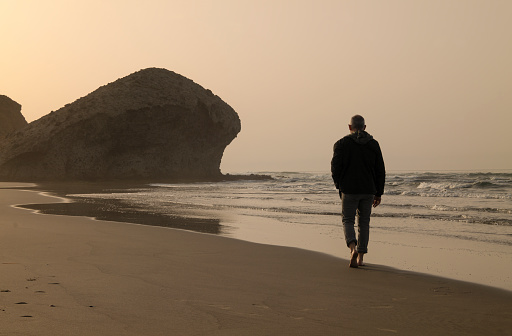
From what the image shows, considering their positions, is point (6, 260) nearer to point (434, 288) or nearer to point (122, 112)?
point (434, 288)

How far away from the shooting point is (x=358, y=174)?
→ 20.3 feet

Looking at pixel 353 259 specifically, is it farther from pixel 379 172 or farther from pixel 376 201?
pixel 379 172

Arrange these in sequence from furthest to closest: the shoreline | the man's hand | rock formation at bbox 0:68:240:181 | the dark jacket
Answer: rock formation at bbox 0:68:240:181, the man's hand, the dark jacket, the shoreline

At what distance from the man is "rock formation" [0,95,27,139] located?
338ft

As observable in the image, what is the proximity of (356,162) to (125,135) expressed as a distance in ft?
214

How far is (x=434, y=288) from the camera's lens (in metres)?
4.83

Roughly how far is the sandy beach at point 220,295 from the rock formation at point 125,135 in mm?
61905

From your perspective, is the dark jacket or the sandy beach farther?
the dark jacket

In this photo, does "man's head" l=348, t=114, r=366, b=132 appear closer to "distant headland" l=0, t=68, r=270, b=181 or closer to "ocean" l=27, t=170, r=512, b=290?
"ocean" l=27, t=170, r=512, b=290

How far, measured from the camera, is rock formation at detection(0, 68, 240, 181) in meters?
65.4

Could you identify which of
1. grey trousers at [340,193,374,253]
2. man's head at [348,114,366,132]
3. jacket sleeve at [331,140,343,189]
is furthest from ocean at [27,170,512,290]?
man's head at [348,114,366,132]

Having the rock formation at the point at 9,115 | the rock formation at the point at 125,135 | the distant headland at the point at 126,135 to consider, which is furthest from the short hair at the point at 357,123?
the rock formation at the point at 9,115

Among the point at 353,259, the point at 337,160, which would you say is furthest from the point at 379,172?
the point at 353,259

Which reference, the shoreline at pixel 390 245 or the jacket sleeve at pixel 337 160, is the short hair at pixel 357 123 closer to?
the jacket sleeve at pixel 337 160
